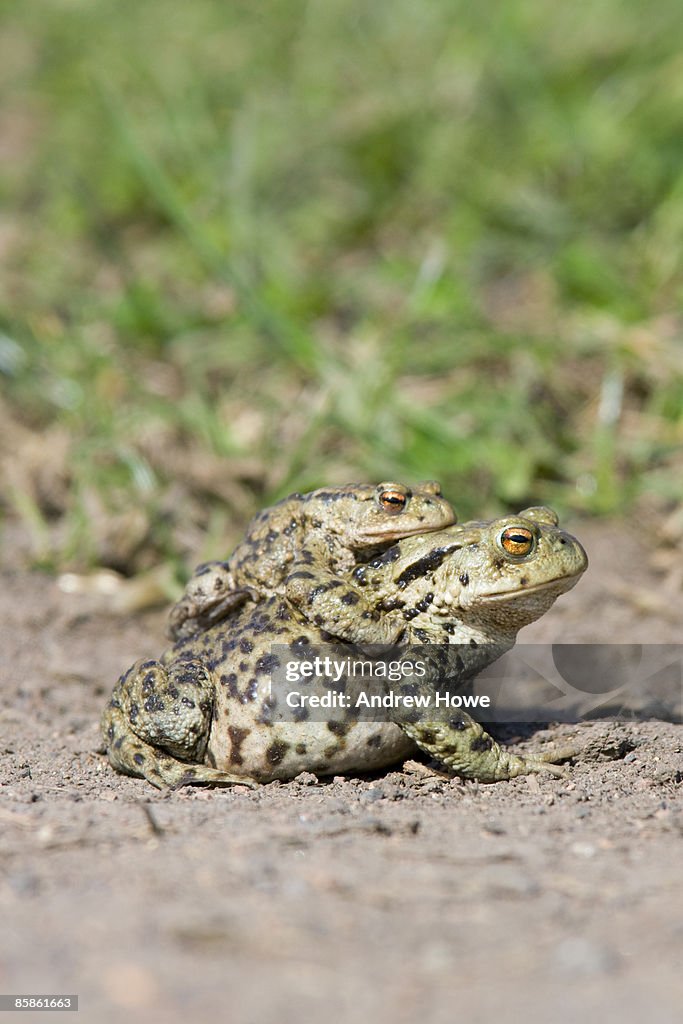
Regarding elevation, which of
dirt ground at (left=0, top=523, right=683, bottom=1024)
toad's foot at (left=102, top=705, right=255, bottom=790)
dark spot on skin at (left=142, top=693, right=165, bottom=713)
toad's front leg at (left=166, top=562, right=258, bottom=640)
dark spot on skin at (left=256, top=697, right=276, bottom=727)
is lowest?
dirt ground at (left=0, top=523, right=683, bottom=1024)

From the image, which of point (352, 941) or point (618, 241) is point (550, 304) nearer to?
point (618, 241)

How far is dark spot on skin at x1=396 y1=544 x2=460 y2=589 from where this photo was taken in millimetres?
3920

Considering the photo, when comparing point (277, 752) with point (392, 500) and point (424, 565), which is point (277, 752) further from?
point (392, 500)

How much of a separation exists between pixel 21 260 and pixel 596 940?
723 centimetres

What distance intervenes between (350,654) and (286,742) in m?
0.34

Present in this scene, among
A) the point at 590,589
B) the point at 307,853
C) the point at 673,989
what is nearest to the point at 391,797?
the point at 307,853

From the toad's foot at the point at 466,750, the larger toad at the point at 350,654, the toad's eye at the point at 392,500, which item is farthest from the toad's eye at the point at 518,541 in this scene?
the toad's foot at the point at 466,750

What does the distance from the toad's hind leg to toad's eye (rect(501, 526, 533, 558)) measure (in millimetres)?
1073

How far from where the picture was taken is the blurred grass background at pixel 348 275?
6145 mm

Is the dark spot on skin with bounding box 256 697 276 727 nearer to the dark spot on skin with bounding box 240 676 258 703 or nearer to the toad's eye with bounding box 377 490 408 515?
the dark spot on skin with bounding box 240 676 258 703

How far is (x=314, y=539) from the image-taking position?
413 centimetres

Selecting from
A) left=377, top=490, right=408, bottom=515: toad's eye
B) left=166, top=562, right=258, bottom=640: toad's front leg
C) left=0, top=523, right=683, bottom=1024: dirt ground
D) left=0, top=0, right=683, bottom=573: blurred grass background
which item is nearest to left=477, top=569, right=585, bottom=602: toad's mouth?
left=377, top=490, right=408, bottom=515: toad's eye

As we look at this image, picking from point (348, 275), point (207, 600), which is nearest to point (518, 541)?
point (207, 600)

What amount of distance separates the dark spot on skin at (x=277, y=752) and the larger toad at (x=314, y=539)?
576 millimetres
